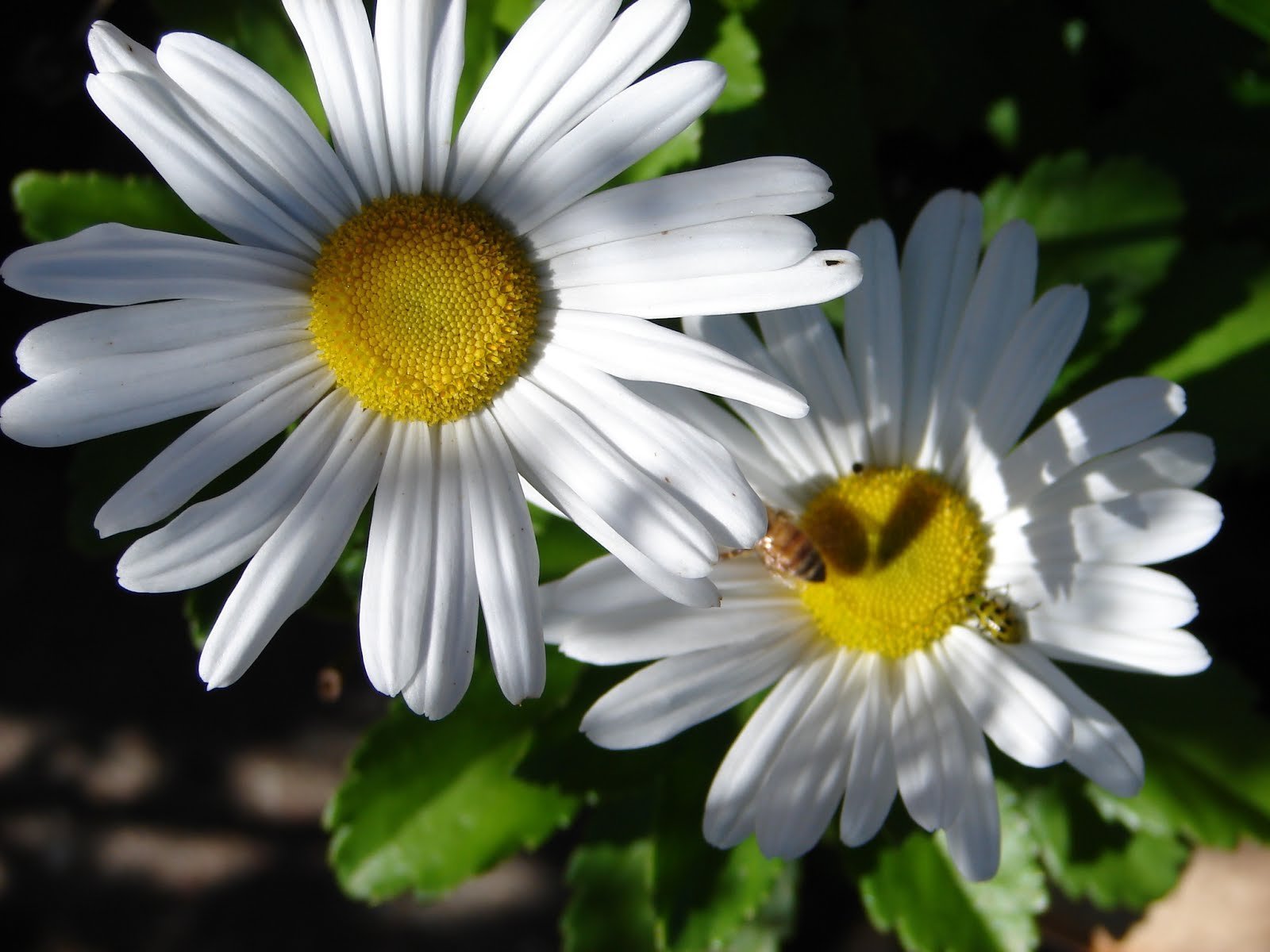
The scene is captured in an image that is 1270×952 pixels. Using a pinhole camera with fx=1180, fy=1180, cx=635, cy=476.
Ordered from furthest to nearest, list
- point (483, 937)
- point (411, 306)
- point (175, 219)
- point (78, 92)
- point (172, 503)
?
point (483, 937)
point (78, 92)
point (175, 219)
point (411, 306)
point (172, 503)

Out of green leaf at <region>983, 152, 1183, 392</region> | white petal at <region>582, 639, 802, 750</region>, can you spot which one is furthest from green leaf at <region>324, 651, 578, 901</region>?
green leaf at <region>983, 152, 1183, 392</region>

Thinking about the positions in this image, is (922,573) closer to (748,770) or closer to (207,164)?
(748,770)

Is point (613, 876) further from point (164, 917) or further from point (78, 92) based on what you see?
point (78, 92)

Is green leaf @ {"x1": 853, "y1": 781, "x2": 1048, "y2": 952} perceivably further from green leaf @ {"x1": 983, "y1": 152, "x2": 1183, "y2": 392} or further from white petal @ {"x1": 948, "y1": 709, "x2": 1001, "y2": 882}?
green leaf @ {"x1": 983, "y1": 152, "x2": 1183, "y2": 392}

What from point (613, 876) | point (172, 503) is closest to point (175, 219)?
point (172, 503)

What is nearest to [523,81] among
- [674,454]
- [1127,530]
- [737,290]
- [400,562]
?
[737,290]
